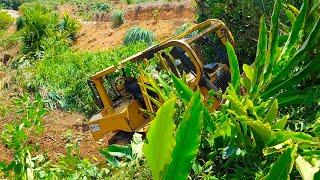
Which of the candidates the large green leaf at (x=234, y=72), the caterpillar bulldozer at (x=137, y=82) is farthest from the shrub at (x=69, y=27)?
the large green leaf at (x=234, y=72)

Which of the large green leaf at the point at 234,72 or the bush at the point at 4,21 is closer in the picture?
the large green leaf at the point at 234,72

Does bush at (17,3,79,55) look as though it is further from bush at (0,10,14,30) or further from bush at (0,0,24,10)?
bush at (0,0,24,10)

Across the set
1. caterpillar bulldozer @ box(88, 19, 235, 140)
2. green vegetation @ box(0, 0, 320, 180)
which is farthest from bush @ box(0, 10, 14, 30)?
green vegetation @ box(0, 0, 320, 180)

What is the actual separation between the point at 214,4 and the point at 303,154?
883cm

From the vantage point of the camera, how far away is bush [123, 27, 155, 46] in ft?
51.8

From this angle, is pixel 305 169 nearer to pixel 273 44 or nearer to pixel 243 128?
pixel 243 128

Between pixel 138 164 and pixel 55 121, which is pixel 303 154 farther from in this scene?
pixel 55 121

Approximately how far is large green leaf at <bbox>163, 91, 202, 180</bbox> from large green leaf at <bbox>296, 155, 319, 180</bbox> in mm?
324

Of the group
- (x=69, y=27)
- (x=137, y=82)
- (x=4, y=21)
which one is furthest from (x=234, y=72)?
(x=4, y=21)

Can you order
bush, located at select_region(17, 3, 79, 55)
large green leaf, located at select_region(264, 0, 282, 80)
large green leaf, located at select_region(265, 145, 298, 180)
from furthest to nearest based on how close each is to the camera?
bush, located at select_region(17, 3, 79, 55) → large green leaf, located at select_region(264, 0, 282, 80) → large green leaf, located at select_region(265, 145, 298, 180)

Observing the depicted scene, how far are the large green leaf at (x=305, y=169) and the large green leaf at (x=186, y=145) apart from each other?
0.32 meters

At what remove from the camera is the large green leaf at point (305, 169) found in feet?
4.85

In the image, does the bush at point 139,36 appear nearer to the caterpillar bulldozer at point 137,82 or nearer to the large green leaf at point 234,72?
the caterpillar bulldozer at point 137,82

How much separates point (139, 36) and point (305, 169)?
47.8 ft
